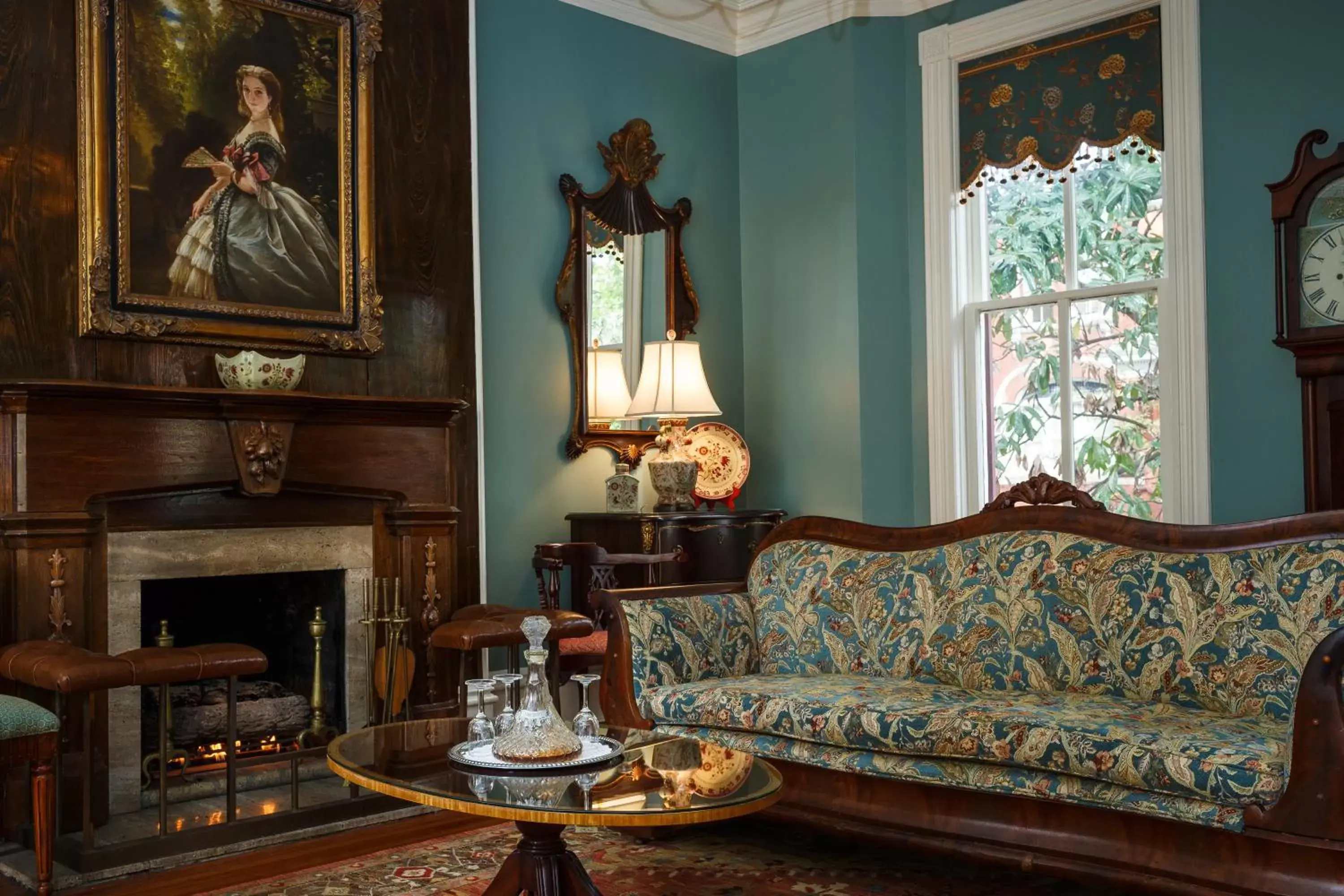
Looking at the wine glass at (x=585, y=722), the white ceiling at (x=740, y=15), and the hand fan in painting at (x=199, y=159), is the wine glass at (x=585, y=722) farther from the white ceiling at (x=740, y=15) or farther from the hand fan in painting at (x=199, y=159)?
the white ceiling at (x=740, y=15)

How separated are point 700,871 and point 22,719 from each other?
5.81 feet

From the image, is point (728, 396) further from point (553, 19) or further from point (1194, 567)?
point (1194, 567)

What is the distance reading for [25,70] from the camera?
13.2ft

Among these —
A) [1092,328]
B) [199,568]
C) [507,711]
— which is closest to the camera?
[507,711]

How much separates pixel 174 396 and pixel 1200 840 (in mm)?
3178

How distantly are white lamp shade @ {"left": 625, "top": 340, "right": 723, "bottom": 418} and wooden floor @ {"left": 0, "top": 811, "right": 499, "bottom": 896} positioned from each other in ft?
6.26

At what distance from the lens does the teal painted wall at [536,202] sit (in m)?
5.34

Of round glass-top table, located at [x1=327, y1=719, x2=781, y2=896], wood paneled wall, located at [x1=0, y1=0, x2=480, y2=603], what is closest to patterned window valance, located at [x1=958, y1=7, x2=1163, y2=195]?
wood paneled wall, located at [x1=0, y1=0, x2=480, y2=603]

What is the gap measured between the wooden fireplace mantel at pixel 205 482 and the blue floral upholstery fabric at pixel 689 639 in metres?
1.15

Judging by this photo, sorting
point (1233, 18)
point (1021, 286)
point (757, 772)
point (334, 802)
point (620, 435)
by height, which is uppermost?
point (1233, 18)

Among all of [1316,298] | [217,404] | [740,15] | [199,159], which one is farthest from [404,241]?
[1316,298]

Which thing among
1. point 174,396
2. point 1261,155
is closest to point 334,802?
point 174,396

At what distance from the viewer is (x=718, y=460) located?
5.82 meters

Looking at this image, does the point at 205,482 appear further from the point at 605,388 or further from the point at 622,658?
the point at 605,388
